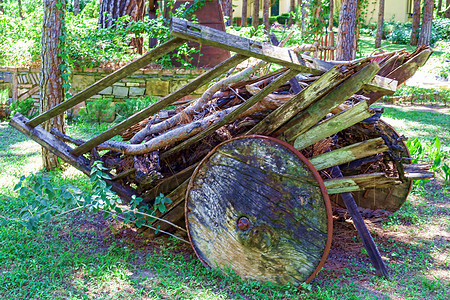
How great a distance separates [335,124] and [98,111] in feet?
22.1

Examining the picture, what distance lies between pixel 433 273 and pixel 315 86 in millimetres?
1887

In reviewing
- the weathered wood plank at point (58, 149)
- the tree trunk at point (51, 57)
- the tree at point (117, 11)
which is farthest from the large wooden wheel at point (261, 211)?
the tree at point (117, 11)

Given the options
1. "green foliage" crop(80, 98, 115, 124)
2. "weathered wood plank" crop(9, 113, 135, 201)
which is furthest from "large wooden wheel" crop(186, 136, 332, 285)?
"green foliage" crop(80, 98, 115, 124)

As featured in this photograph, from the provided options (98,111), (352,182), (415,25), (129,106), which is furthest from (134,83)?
(415,25)

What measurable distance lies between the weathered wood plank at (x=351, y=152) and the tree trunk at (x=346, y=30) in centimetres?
739

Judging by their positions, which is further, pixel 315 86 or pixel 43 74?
pixel 43 74

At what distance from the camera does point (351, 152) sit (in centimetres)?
298

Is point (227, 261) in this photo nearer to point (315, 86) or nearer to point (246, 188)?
point (246, 188)

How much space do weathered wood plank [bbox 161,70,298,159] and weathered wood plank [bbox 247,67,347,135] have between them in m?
0.14

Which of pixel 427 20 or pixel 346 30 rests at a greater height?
pixel 427 20

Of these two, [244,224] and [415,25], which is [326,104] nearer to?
[244,224]

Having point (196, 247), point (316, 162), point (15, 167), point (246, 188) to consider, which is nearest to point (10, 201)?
point (15, 167)

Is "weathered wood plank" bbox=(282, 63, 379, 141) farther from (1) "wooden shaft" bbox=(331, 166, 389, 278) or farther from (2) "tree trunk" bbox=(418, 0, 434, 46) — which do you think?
(2) "tree trunk" bbox=(418, 0, 434, 46)

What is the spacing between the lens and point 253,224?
2.93m
